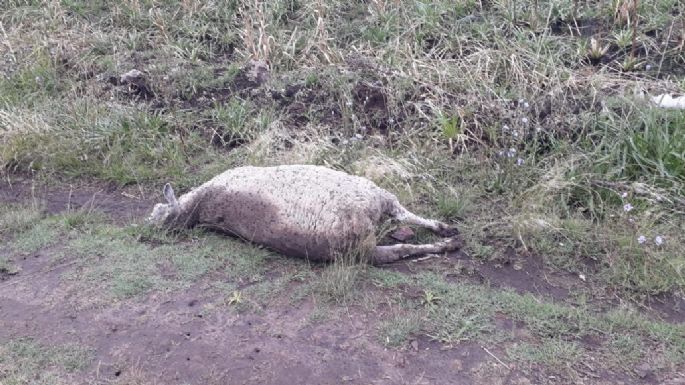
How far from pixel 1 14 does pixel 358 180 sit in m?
6.45

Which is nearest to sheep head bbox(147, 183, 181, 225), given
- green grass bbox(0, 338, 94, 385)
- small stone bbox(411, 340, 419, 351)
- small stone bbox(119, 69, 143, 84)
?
green grass bbox(0, 338, 94, 385)

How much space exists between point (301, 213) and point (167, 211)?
114 centimetres

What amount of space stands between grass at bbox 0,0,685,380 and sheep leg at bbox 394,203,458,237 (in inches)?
4.4

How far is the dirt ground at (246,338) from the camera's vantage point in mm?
3705

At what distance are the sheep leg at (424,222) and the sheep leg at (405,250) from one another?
0.15m

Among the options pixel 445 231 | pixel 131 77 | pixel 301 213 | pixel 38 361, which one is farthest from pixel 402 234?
pixel 131 77

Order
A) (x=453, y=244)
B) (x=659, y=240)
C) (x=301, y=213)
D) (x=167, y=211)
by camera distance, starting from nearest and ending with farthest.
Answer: (x=659, y=240) → (x=301, y=213) → (x=453, y=244) → (x=167, y=211)

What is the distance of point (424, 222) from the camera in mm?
5070

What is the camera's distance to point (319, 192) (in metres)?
4.73

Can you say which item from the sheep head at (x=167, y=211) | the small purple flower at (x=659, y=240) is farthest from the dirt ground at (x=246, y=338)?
the sheep head at (x=167, y=211)

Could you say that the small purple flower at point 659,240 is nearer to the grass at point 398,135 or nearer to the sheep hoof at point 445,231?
the grass at point 398,135

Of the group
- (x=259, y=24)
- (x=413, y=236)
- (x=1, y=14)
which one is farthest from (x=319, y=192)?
(x=1, y=14)

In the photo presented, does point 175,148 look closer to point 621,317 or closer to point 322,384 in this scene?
point 322,384

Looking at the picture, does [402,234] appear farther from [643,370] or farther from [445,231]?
[643,370]
